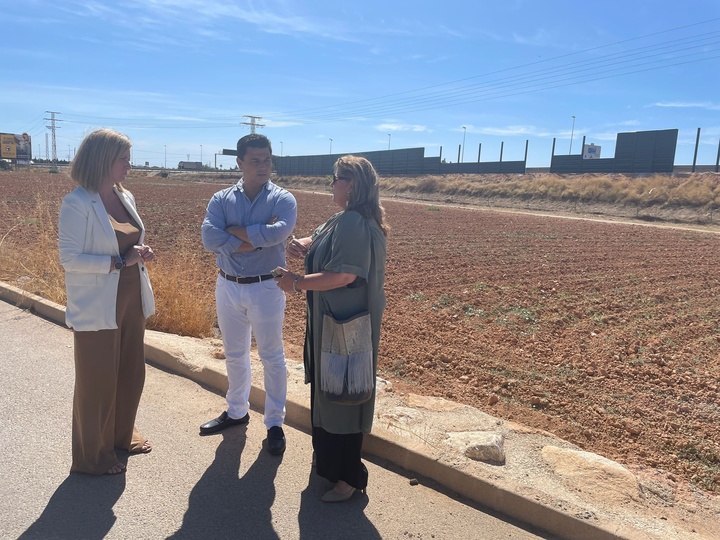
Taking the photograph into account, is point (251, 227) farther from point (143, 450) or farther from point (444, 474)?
point (444, 474)

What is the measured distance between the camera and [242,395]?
4094mm

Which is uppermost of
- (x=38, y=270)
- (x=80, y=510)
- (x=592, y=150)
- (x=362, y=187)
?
(x=592, y=150)

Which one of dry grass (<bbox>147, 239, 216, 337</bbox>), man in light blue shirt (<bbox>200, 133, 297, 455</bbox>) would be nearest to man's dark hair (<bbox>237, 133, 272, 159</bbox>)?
man in light blue shirt (<bbox>200, 133, 297, 455</bbox>)

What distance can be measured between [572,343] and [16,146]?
10013 centimetres

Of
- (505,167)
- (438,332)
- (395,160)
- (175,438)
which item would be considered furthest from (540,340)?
(395,160)

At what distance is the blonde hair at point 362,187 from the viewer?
3102 mm

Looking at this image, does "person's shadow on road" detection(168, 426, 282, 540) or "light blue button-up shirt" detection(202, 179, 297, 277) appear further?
"light blue button-up shirt" detection(202, 179, 297, 277)

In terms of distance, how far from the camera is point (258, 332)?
3.79m

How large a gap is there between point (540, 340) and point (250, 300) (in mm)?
4422

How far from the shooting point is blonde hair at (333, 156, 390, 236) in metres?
3.10

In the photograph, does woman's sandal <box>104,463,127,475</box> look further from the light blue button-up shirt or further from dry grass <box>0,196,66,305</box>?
dry grass <box>0,196,66,305</box>

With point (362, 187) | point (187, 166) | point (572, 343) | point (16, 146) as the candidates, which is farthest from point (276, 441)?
point (187, 166)

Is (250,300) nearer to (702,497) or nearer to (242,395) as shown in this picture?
(242,395)

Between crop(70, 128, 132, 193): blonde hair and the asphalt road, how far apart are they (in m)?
1.80
